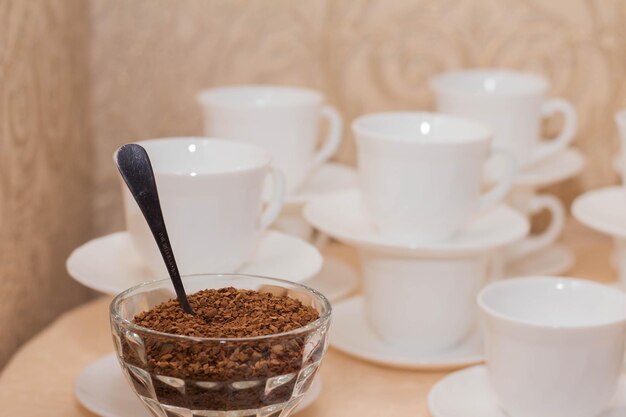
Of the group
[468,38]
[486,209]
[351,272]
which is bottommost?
[351,272]

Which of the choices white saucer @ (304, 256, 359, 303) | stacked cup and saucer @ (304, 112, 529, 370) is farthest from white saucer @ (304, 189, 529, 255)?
white saucer @ (304, 256, 359, 303)

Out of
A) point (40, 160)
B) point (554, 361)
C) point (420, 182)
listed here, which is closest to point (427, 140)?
point (420, 182)

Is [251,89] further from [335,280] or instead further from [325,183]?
[335,280]

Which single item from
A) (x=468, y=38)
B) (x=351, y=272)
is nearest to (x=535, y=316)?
(x=351, y=272)

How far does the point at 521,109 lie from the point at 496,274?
0.60 feet

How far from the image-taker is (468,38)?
1245 mm

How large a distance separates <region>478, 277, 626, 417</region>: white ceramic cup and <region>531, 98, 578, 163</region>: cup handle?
1.23 ft

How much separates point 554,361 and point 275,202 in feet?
0.98

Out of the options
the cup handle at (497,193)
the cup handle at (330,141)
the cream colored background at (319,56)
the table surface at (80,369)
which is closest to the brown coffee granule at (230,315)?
the table surface at (80,369)

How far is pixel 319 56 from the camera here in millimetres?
1260

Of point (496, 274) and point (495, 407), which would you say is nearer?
point (495, 407)

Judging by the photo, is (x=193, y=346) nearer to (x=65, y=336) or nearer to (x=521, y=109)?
(x=65, y=336)

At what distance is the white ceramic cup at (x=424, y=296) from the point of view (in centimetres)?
91

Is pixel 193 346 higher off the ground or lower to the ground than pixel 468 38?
lower
